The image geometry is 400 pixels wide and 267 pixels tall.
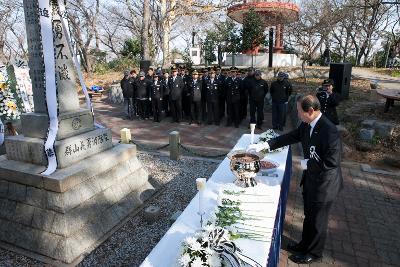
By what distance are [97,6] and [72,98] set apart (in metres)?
20.7

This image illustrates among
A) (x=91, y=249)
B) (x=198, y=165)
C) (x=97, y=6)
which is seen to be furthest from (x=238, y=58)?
(x=91, y=249)

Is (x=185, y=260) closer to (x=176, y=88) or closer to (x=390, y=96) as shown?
(x=390, y=96)

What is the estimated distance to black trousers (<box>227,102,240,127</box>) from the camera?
10289 mm

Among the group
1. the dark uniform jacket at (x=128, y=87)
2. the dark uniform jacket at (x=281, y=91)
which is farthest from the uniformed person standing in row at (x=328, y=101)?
the dark uniform jacket at (x=128, y=87)

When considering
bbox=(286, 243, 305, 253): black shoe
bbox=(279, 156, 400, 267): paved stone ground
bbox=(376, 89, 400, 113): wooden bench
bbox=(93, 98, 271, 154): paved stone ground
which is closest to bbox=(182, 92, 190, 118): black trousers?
bbox=(93, 98, 271, 154): paved stone ground

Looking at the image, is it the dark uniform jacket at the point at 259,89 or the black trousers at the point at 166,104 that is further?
the black trousers at the point at 166,104

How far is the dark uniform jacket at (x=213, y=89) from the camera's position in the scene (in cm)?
1039

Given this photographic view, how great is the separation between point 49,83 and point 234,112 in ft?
23.0

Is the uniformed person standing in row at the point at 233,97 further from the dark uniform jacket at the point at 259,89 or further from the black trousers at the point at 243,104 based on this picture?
the dark uniform jacket at the point at 259,89

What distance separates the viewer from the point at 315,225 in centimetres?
366

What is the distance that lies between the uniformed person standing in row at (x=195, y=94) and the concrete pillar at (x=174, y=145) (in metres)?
3.49

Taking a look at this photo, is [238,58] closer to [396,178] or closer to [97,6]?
[97,6]

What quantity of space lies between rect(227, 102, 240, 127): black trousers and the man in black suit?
21.1 feet

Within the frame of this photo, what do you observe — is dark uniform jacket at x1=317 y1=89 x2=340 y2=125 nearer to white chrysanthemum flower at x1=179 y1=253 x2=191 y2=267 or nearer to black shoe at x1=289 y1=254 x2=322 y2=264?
black shoe at x1=289 y1=254 x2=322 y2=264
